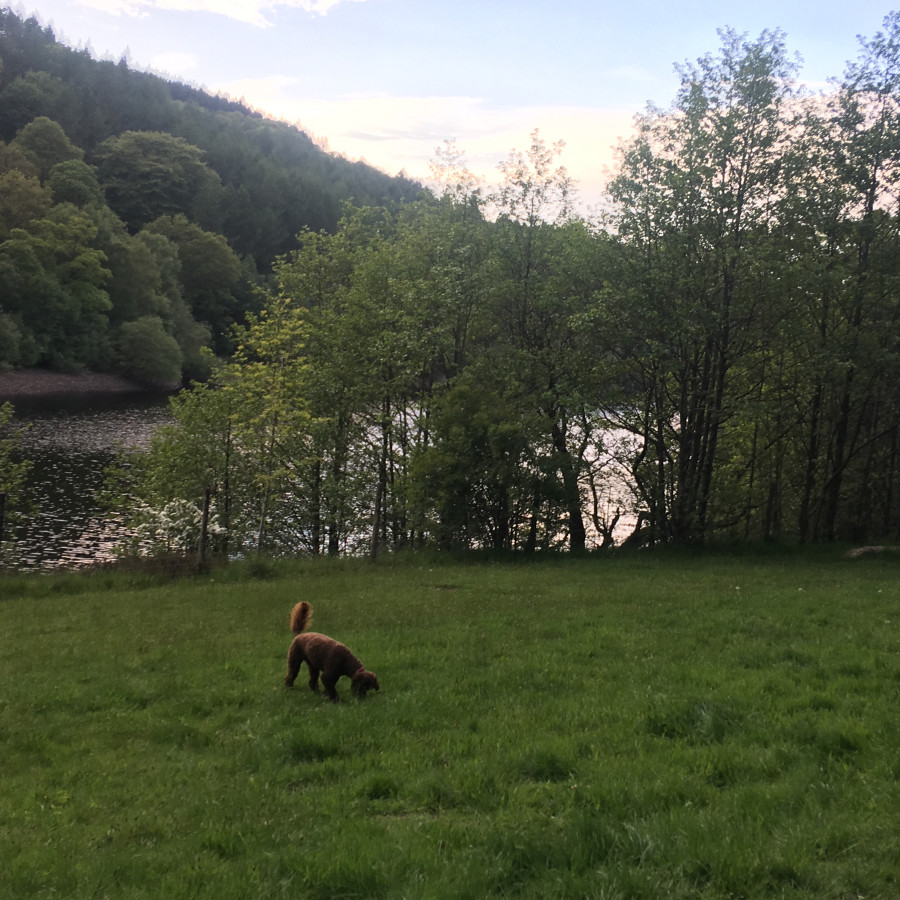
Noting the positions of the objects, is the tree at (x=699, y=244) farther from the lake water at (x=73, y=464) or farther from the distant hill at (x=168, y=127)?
the distant hill at (x=168, y=127)

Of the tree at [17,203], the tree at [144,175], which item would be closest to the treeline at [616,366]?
the tree at [17,203]

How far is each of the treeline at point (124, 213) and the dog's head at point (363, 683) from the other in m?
36.6

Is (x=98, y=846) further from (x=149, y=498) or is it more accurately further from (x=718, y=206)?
(x=149, y=498)

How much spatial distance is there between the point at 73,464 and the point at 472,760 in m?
50.4

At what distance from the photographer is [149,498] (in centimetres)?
3262

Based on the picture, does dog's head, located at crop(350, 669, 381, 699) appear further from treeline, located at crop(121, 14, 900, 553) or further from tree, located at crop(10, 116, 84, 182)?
tree, located at crop(10, 116, 84, 182)

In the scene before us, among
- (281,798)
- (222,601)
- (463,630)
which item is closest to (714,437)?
(463,630)

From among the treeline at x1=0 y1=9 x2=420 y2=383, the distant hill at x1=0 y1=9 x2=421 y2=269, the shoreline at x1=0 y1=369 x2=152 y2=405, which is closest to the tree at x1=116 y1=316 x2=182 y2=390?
the treeline at x1=0 y1=9 x2=420 y2=383

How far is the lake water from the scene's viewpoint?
111ft

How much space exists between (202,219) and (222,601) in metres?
145

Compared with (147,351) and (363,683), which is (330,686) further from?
(147,351)

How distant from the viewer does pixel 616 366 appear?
92.7 feet

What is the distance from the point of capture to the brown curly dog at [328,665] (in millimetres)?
9766

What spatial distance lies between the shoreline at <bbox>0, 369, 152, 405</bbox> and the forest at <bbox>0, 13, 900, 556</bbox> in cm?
5070
